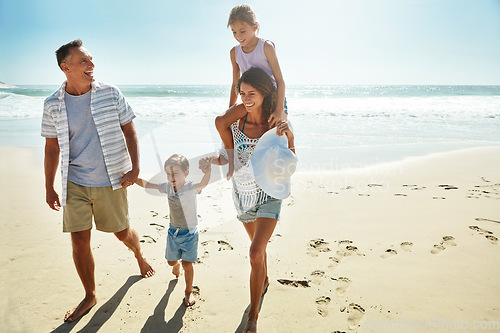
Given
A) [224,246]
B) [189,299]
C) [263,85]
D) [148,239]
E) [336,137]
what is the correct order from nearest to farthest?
[263,85]
[189,299]
[224,246]
[148,239]
[336,137]

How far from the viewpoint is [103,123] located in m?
2.60

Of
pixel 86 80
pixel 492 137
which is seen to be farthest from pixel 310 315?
pixel 492 137

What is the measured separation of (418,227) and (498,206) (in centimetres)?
142

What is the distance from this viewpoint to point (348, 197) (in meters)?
5.10

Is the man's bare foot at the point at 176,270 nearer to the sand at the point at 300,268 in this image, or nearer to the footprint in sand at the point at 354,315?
the sand at the point at 300,268

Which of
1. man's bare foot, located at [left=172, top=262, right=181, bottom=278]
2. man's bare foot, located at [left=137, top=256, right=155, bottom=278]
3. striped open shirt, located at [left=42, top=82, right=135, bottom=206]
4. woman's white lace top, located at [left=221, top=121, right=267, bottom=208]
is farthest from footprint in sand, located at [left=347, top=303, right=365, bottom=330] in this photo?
striped open shirt, located at [left=42, top=82, right=135, bottom=206]

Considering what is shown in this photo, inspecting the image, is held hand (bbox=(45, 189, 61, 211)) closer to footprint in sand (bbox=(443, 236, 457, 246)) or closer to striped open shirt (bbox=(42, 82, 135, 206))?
striped open shirt (bbox=(42, 82, 135, 206))

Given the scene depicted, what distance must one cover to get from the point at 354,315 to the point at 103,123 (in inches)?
97.4

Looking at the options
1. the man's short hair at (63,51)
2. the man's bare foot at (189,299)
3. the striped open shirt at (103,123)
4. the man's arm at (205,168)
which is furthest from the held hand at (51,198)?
the man's bare foot at (189,299)

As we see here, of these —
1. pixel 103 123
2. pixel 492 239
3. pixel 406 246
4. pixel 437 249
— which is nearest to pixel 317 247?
pixel 406 246

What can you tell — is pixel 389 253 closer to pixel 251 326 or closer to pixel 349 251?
pixel 349 251

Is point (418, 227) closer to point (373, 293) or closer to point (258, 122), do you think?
point (373, 293)

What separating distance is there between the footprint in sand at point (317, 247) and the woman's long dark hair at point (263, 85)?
1.69 m

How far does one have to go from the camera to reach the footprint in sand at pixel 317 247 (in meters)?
3.52
